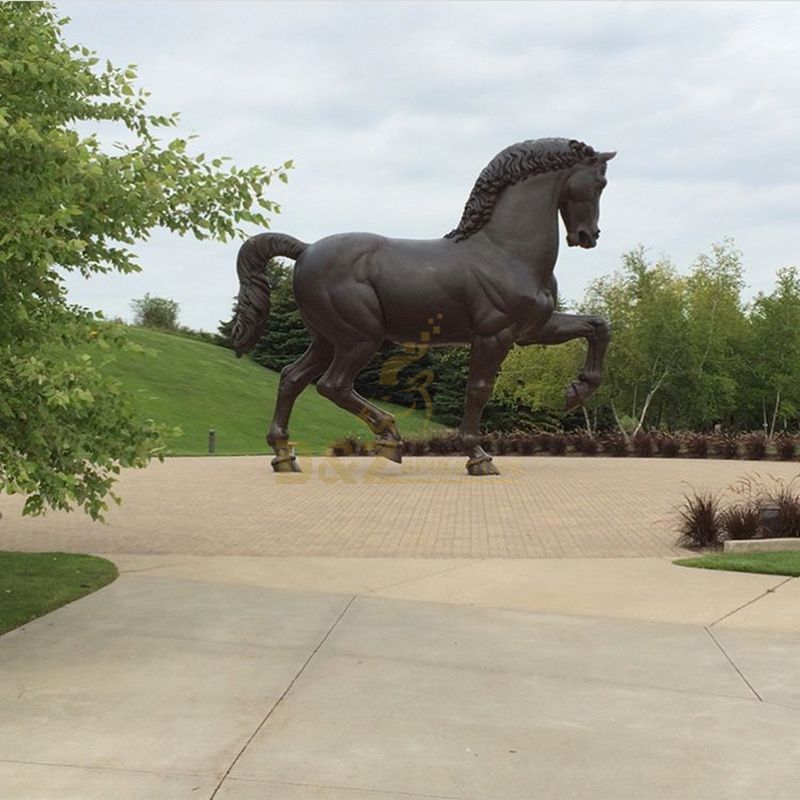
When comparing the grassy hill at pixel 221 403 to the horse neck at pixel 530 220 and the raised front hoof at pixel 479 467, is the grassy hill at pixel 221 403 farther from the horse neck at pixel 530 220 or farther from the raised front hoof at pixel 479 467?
the horse neck at pixel 530 220

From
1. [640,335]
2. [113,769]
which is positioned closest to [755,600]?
[113,769]

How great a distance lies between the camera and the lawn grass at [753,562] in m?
7.56

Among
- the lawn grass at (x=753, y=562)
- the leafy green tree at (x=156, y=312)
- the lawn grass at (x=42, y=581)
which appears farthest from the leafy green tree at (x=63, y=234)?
the leafy green tree at (x=156, y=312)

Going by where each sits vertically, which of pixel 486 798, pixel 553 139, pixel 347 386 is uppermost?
pixel 553 139

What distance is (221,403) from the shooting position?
47.4 metres

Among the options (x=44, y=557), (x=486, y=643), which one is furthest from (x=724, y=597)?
(x=44, y=557)

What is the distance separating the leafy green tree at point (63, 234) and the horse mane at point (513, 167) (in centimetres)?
872

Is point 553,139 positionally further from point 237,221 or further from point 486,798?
point 486,798

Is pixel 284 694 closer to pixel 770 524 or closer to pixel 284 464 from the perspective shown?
pixel 770 524

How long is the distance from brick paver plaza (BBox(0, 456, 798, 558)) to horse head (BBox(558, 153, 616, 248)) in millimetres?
3745

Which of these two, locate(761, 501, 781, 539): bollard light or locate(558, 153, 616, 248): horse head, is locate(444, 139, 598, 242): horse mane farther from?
locate(761, 501, 781, 539): bollard light

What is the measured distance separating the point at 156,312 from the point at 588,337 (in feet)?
269

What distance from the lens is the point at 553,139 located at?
14.0 m

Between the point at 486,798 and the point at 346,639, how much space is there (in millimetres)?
2290
